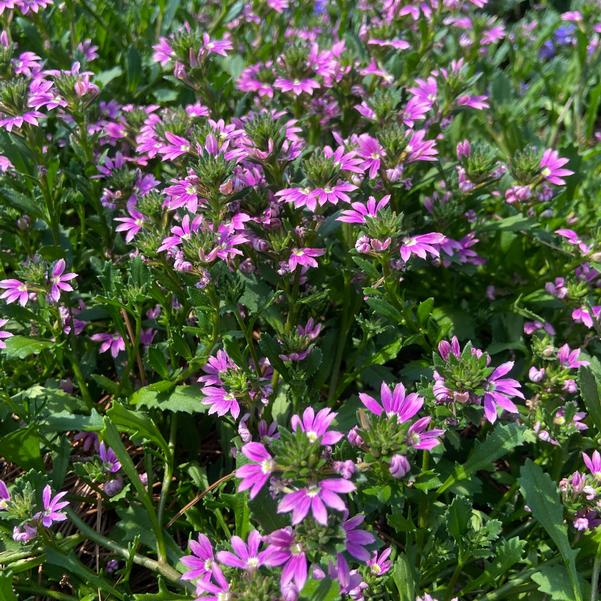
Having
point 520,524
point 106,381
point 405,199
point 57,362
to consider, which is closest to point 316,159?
point 405,199

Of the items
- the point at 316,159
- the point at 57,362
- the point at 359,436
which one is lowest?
the point at 57,362

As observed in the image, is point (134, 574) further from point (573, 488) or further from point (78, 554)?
point (573, 488)

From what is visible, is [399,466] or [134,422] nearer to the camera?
[399,466]

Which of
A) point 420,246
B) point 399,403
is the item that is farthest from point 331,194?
point 399,403

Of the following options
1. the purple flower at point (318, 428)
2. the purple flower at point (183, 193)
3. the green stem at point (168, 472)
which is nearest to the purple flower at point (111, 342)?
the green stem at point (168, 472)

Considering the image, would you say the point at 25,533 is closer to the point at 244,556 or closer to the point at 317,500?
the point at 244,556
